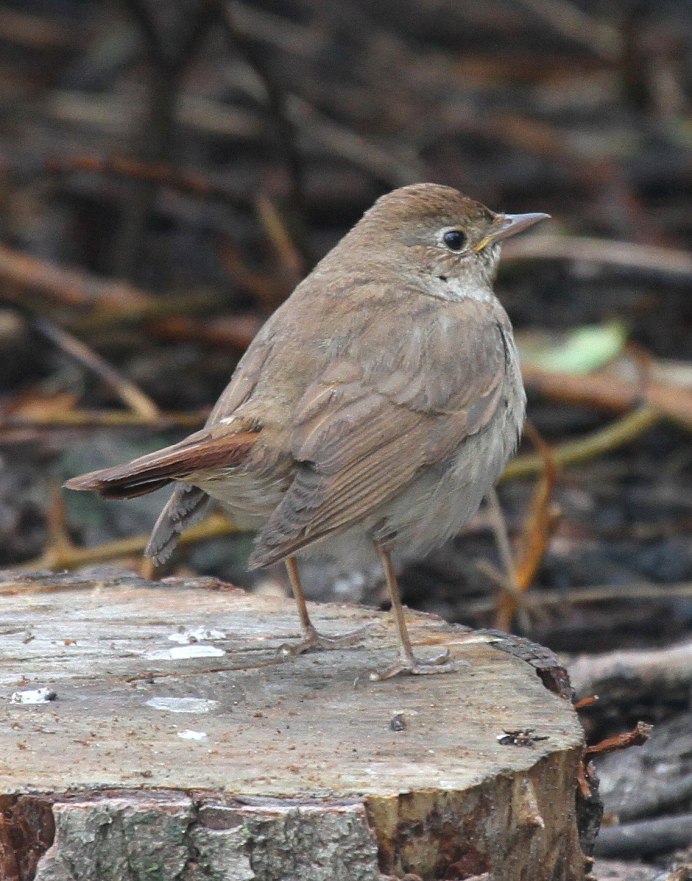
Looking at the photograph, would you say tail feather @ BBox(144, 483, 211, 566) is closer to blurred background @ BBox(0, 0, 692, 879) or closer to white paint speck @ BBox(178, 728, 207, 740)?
white paint speck @ BBox(178, 728, 207, 740)

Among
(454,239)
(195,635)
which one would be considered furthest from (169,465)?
(454,239)

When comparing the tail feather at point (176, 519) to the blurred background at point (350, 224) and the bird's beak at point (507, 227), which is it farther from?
the blurred background at point (350, 224)

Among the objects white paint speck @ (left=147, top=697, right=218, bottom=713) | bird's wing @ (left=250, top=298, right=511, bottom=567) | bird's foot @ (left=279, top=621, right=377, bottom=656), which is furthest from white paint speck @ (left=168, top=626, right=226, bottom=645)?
bird's wing @ (left=250, top=298, right=511, bottom=567)

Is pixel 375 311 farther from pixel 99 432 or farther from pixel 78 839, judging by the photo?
pixel 99 432

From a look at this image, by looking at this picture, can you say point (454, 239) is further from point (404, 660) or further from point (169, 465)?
point (169, 465)

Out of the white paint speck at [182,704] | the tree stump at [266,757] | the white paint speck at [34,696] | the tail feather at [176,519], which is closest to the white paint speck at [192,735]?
the tree stump at [266,757]

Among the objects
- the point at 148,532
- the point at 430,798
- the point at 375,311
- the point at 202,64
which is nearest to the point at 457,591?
the point at 148,532

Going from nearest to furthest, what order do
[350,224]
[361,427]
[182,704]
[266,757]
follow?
[266,757] → [182,704] → [361,427] → [350,224]
